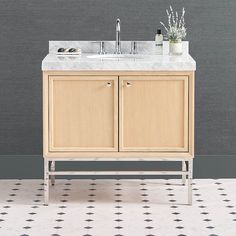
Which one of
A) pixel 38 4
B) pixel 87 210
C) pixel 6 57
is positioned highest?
pixel 38 4

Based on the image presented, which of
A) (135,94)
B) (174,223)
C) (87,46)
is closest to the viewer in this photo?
(174,223)

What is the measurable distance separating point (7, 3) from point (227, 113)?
2030 millimetres

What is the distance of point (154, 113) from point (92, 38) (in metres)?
1.20

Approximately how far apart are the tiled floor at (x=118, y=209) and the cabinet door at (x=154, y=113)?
421 mm

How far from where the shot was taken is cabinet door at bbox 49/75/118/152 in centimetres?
588

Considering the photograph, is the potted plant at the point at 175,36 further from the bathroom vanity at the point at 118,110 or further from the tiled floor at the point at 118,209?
the tiled floor at the point at 118,209

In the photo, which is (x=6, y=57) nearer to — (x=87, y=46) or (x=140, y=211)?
(x=87, y=46)

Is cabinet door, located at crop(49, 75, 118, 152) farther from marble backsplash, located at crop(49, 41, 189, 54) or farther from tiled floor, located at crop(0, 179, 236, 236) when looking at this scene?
marble backsplash, located at crop(49, 41, 189, 54)

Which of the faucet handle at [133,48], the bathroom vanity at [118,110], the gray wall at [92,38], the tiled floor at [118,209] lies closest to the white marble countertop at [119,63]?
the bathroom vanity at [118,110]

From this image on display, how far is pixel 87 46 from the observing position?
6691 mm

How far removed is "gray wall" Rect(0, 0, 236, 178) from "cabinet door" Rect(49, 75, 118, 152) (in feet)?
3.13

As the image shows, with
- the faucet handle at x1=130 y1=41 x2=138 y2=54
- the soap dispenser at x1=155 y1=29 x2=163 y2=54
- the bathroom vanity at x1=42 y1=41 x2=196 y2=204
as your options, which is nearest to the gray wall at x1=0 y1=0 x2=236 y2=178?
the faucet handle at x1=130 y1=41 x2=138 y2=54

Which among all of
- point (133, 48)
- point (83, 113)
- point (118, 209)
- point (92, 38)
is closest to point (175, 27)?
point (133, 48)

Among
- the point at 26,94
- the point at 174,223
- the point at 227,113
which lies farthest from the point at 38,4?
the point at 174,223
